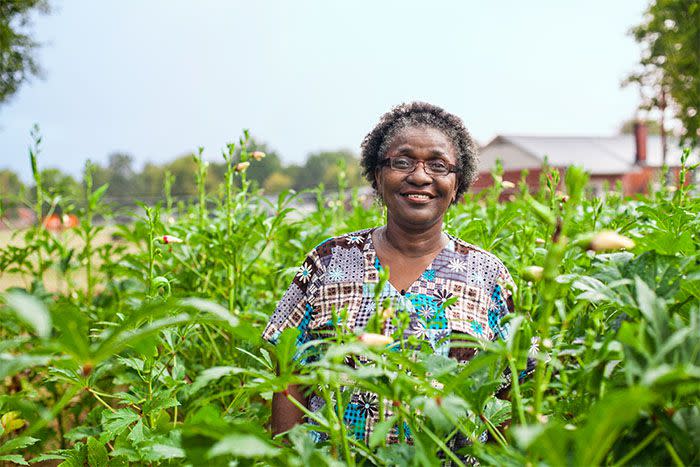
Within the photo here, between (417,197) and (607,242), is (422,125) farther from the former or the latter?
(607,242)

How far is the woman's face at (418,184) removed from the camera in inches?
82.0

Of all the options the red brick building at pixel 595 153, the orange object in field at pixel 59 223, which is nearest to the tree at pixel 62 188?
the orange object in field at pixel 59 223

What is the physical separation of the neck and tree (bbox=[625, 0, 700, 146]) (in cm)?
2207

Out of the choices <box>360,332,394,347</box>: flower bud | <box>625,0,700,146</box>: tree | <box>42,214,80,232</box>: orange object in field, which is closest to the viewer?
<box>360,332,394,347</box>: flower bud

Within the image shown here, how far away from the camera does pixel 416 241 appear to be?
214 cm

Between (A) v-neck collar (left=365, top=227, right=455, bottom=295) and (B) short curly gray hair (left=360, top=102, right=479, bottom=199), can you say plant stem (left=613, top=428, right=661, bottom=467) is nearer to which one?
(A) v-neck collar (left=365, top=227, right=455, bottom=295)

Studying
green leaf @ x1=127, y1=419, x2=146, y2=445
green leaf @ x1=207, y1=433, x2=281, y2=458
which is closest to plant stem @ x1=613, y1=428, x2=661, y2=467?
green leaf @ x1=207, y1=433, x2=281, y2=458

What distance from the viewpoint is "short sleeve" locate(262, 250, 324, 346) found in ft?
6.79

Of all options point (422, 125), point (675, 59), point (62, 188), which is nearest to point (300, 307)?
point (422, 125)

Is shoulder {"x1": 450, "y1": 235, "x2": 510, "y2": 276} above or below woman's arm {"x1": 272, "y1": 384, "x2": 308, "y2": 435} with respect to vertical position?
above

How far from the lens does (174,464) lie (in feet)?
5.13

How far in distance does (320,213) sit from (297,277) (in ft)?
5.63

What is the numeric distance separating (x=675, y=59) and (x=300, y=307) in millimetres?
26187

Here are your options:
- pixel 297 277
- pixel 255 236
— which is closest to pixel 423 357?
pixel 297 277
